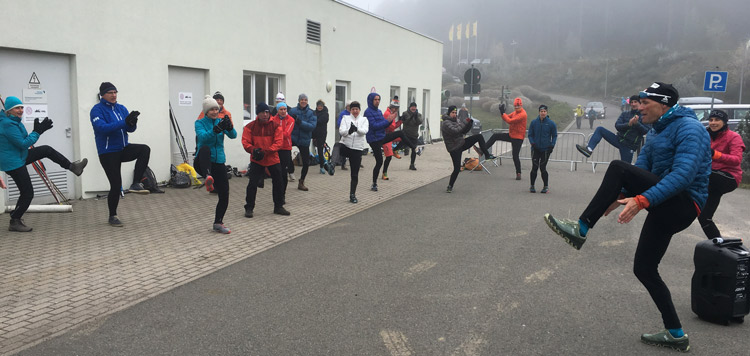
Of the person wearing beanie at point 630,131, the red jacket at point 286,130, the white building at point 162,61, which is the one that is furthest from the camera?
the person wearing beanie at point 630,131

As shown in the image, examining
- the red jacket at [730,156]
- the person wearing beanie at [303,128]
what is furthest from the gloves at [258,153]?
the red jacket at [730,156]

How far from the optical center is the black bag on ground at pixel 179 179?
11.4 meters

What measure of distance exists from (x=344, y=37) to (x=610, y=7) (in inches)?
6153

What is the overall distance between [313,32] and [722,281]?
44.7 ft

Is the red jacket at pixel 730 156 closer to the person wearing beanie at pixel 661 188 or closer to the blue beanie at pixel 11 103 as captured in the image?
Answer: the person wearing beanie at pixel 661 188

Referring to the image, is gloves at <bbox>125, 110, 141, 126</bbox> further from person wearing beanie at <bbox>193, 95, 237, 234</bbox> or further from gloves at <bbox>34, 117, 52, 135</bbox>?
Answer: gloves at <bbox>34, 117, 52, 135</bbox>

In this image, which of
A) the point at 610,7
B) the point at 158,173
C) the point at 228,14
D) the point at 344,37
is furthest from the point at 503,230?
the point at 610,7

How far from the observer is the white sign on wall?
39.3ft

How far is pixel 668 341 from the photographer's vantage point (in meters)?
4.00

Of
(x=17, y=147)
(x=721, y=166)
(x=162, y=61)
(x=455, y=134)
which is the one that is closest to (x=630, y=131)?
(x=455, y=134)

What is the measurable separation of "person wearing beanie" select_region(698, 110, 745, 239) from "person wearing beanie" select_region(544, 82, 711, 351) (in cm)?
289

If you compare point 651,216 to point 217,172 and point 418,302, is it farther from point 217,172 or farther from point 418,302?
point 217,172

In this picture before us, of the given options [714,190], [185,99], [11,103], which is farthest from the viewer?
[185,99]

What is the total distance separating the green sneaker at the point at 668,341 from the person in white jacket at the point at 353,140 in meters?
6.65
